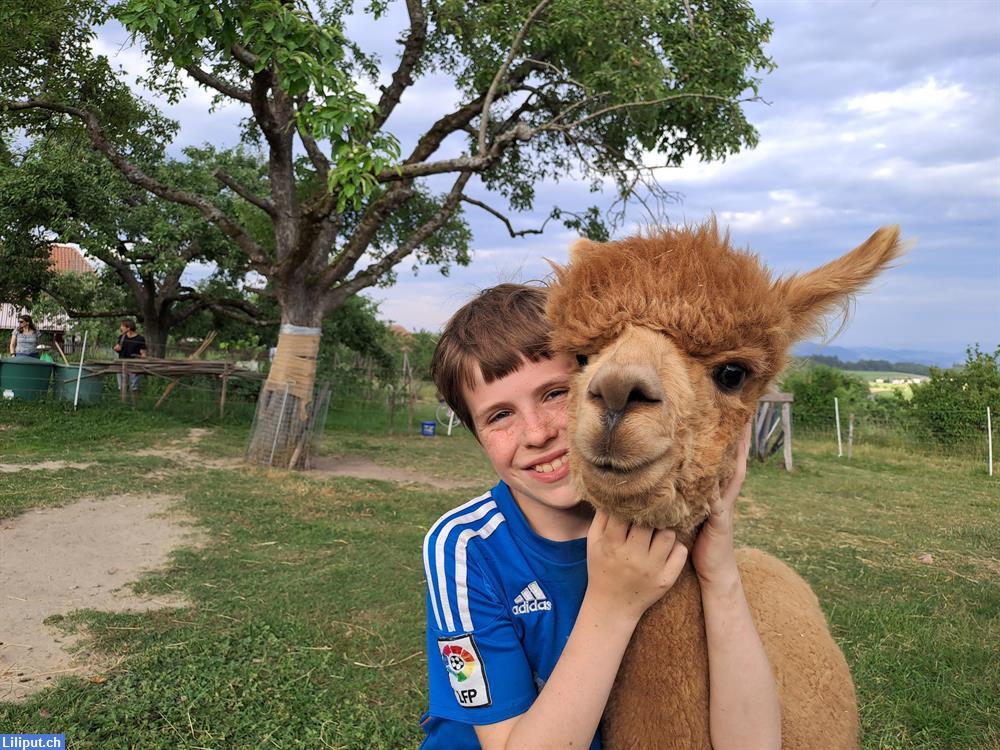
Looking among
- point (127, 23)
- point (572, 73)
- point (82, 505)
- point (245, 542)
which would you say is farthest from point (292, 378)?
point (572, 73)

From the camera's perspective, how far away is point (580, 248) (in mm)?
1497

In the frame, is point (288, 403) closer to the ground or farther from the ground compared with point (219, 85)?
closer to the ground

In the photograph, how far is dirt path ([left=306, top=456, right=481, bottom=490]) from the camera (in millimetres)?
10156

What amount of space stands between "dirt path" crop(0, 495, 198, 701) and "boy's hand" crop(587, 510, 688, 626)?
3627mm

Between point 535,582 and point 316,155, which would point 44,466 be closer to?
point 316,155

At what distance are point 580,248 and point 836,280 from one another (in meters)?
0.57

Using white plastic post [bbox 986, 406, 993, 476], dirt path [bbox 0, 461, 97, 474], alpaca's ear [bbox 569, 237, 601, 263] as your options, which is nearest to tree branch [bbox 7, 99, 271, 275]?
dirt path [bbox 0, 461, 97, 474]

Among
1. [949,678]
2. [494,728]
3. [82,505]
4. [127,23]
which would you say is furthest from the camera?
[82,505]

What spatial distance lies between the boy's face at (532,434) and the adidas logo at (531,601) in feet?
0.45

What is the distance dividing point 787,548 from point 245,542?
5647 millimetres

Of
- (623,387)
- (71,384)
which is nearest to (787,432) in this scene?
(623,387)

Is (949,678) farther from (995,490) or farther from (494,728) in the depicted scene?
(995,490)

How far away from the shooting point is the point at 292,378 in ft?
33.6

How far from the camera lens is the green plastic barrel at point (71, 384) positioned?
12.8 metres
